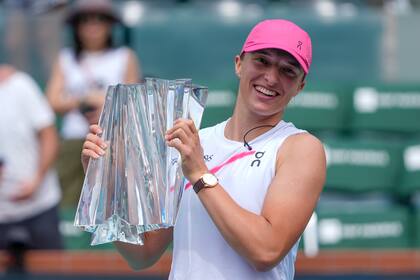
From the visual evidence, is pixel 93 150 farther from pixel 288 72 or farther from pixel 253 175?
pixel 288 72

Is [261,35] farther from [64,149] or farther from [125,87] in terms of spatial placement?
[64,149]

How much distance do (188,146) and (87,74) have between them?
3.49 meters

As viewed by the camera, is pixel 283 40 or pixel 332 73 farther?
pixel 332 73

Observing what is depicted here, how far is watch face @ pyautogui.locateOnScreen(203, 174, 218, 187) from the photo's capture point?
2473mm

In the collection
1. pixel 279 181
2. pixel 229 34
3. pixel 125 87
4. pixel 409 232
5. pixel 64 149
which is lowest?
pixel 409 232

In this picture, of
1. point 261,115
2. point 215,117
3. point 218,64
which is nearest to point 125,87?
point 261,115

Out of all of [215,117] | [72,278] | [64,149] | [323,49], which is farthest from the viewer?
[323,49]

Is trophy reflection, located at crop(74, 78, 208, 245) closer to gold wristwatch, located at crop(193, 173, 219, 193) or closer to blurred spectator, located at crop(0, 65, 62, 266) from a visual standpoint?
gold wristwatch, located at crop(193, 173, 219, 193)

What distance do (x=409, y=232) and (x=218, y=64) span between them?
170 centimetres

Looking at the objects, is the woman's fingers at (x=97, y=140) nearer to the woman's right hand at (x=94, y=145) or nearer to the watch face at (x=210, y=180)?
the woman's right hand at (x=94, y=145)

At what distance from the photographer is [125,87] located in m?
2.60

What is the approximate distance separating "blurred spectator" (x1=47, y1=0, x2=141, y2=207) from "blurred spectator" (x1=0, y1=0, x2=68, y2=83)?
0.71 metres

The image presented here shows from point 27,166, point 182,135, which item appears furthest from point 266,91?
point 27,166

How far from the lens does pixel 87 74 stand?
231 inches
